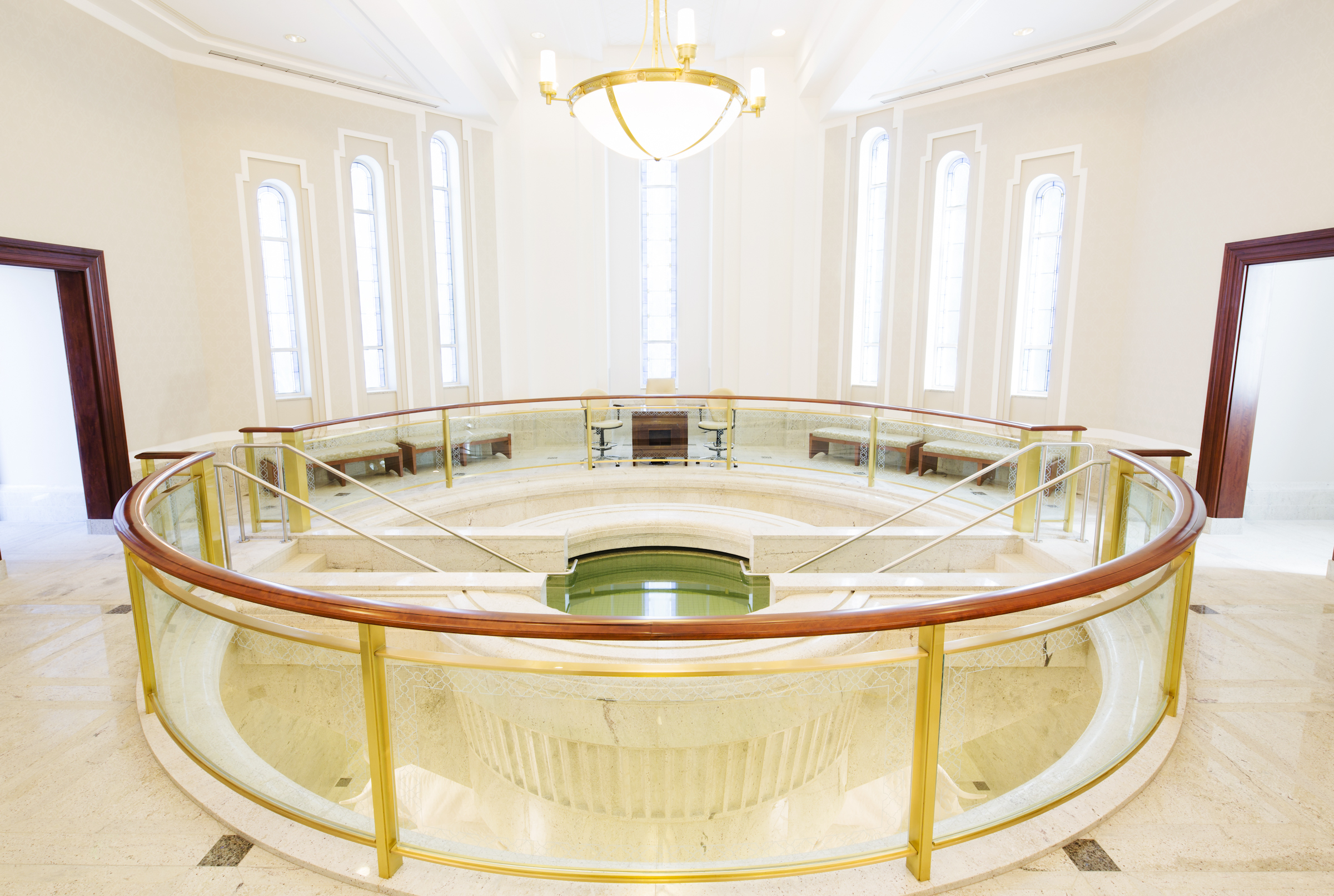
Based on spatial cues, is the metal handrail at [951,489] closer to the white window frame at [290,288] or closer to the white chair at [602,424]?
the white chair at [602,424]

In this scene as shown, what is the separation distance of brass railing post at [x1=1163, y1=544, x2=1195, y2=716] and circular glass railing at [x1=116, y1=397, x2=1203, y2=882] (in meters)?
0.26

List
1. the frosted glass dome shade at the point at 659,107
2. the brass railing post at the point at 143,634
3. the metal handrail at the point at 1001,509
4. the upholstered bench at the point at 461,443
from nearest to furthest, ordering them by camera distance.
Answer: the brass railing post at the point at 143,634
the frosted glass dome shade at the point at 659,107
the metal handrail at the point at 1001,509
the upholstered bench at the point at 461,443

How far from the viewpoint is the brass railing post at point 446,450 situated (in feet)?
24.6

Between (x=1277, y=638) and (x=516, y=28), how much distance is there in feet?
34.3

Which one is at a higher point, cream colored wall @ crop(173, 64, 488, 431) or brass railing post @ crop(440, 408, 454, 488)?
cream colored wall @ crop(173, 64, 488, 431)

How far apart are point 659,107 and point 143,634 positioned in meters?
4.43

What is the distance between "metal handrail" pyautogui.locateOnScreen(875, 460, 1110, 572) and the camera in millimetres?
5039

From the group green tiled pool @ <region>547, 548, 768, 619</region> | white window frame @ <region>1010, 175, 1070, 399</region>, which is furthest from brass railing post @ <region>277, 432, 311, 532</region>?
white window frame @ <region>1010, 175, 1070, 399</region>

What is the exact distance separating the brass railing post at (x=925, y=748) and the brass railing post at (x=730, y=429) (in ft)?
21.1

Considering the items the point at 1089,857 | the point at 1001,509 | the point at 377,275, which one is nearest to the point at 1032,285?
the point at 1001,509

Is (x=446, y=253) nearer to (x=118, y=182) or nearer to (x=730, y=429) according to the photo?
(x=118, y=182)

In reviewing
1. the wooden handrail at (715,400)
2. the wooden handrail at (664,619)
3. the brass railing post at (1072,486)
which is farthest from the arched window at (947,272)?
the wooden handrail at (664,619)

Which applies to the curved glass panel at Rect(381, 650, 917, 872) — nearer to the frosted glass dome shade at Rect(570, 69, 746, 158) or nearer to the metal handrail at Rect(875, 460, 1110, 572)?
the metal handrail at Rect(875, 460, 1110, 572)

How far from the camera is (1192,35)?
6645 millimetres
